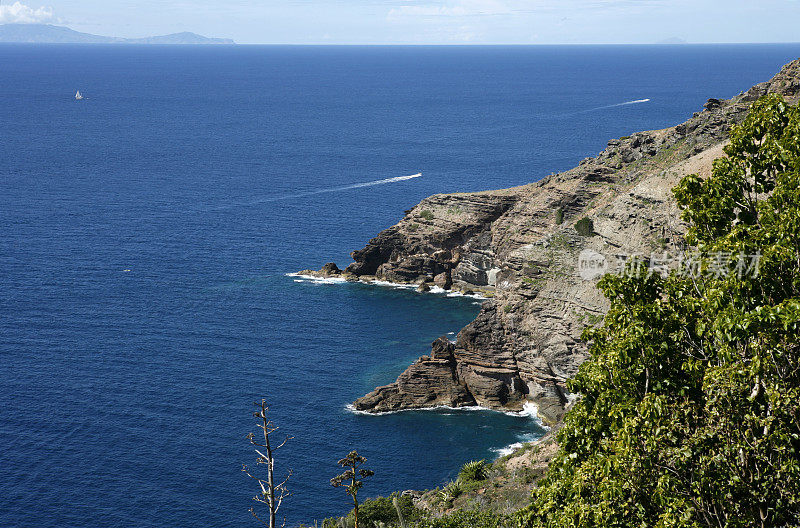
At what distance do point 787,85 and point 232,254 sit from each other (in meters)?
90.0

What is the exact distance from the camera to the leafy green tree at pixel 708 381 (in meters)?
19.7

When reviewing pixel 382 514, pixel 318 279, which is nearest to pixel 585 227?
pixel 382 514

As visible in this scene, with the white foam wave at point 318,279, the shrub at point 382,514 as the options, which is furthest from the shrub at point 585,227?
the white foam wave at point 318,279

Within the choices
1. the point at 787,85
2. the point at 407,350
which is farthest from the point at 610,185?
the point at 407,350

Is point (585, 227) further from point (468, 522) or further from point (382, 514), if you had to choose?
point (468, 522)

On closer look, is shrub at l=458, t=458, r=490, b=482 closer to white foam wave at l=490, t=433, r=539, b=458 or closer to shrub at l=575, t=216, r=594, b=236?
white foam wave at l=490, t=433, r=539, b=458

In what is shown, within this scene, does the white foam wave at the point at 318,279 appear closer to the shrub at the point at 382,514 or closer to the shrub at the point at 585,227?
the shrub at the point at 585,227

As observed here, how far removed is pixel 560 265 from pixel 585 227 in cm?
564

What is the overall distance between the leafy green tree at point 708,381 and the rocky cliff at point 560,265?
2440 inches

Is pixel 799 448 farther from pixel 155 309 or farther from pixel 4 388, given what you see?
pixel 155 309

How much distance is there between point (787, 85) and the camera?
104 metres

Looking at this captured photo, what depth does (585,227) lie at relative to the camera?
9688 centimetres

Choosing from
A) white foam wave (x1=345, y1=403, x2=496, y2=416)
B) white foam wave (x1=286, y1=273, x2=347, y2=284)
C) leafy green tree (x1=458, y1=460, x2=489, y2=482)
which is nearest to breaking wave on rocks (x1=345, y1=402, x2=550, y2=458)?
white foam wave (x1=345, y1=403, x2=496, y2=416)

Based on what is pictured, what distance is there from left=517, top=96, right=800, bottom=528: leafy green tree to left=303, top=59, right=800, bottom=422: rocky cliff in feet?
203
